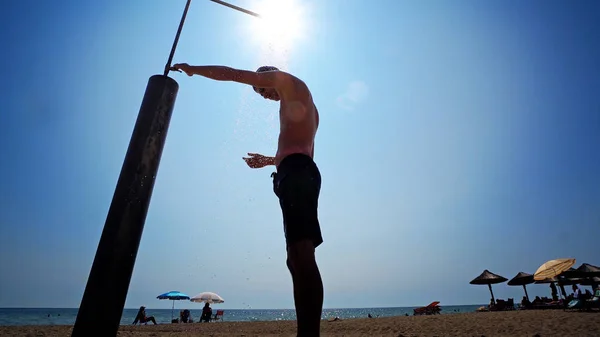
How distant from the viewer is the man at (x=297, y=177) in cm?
181

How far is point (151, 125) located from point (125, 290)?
96 cm

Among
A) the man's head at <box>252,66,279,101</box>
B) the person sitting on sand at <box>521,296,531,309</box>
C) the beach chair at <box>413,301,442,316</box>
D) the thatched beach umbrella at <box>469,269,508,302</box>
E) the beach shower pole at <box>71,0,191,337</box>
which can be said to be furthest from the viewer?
the beach chair at <box>413,301,442,316</box>

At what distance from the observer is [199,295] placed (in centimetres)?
2989

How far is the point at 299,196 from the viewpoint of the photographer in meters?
2.04

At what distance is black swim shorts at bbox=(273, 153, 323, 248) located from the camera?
77.1 inches

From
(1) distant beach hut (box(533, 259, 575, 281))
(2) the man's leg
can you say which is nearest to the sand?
(1) distant beach hut (box(533, 259, 575, 281))

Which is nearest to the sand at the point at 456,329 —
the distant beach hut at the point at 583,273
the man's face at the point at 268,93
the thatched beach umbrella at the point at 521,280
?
the man's face at the point at 268,93

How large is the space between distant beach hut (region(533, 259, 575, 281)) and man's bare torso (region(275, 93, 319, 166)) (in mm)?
18855

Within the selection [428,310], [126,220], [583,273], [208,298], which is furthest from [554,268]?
[208,298]

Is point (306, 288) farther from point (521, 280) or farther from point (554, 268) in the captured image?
point (521, 280)

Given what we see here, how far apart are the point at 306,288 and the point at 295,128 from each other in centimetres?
110

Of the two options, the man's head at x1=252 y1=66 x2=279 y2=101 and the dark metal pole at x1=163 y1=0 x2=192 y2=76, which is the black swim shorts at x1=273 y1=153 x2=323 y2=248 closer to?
the man's head at x1=252 y1=66 x2=279 y2=101

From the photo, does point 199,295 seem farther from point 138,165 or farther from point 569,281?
point 138,165

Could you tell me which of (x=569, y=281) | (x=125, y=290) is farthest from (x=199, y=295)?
(x=125, y=290)
